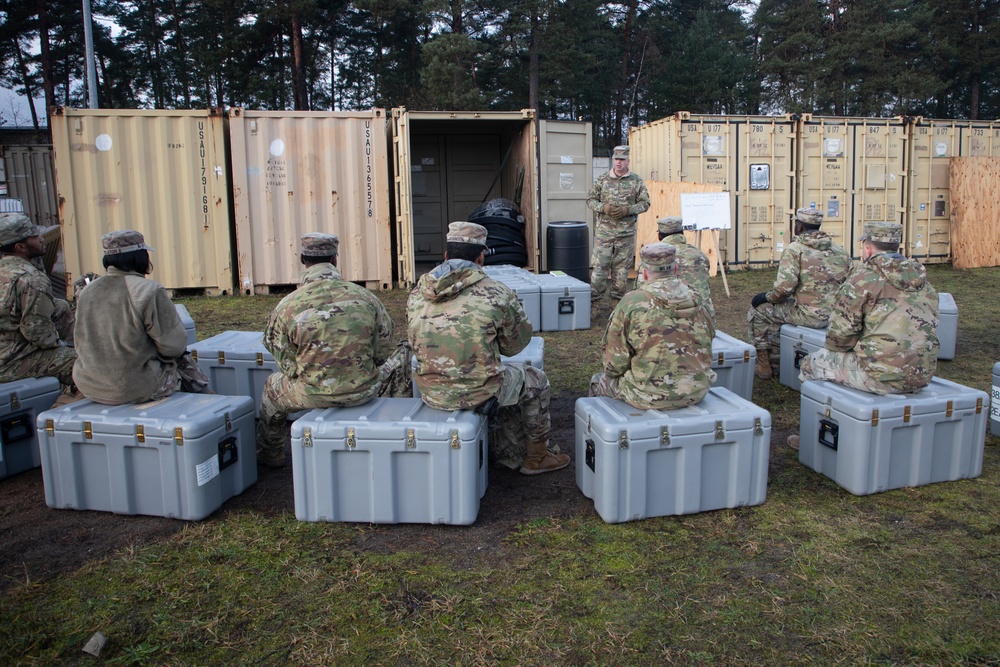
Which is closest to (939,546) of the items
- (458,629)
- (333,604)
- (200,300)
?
(458,629)

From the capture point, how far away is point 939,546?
354cm

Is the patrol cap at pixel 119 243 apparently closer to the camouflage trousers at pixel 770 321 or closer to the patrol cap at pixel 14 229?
the patrol cap at pixel 14 229

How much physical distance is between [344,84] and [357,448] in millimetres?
25115

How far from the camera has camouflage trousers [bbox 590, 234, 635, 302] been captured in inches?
354

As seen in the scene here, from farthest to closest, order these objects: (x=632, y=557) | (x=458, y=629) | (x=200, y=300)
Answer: (x=200, y=300), (x=632, y=557), (x=458, y=629)

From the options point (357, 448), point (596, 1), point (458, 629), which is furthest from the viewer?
point (596, 1)

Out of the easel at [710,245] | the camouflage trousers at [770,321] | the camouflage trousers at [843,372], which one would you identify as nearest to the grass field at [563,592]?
the camouflage trousers at [843,372]

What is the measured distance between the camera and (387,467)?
146 inches

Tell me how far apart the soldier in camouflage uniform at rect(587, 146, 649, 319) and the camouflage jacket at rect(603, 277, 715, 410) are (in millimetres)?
4739

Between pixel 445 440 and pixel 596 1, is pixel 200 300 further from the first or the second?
pixel 596 1

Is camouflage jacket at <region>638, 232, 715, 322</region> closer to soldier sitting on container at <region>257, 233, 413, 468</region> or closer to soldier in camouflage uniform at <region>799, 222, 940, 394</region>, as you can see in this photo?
soldier in camouflage uniform at <region>799, 222, 940, 394</region>

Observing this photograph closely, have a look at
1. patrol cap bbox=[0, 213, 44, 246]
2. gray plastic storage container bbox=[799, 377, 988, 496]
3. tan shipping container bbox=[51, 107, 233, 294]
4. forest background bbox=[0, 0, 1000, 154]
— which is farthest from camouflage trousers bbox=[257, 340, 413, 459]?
forest background bbox=[0, 0, 1000, 154]

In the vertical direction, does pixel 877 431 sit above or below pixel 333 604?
above

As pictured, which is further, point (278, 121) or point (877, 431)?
point (278, 121)
